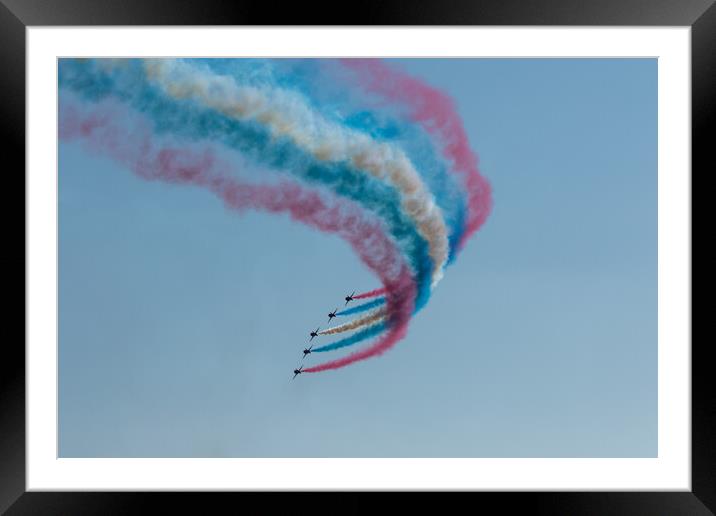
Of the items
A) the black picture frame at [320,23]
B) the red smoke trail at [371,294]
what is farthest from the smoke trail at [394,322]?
the black picture frame at [320,23]

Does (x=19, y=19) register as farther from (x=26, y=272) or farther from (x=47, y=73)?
(x=26, y=272)

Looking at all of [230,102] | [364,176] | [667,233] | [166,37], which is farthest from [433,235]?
[166,37]

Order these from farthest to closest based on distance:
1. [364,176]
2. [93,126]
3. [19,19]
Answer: [364,176], [93,126], [19,19]

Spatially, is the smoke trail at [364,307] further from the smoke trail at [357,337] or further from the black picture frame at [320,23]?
the black picture frame at [320,23]

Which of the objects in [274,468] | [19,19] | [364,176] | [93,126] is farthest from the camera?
[364,176]

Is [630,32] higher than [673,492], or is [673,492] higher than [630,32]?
[630,32]

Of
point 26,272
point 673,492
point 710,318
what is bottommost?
point 673,492

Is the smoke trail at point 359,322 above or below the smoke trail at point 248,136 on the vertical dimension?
below

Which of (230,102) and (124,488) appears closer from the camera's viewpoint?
(124,488)
